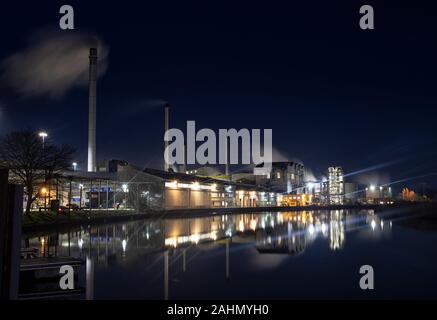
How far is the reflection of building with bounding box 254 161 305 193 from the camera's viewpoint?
117812 mm

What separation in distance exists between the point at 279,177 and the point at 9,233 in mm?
115774

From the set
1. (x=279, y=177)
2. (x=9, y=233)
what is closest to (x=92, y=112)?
(x=279, y=177)

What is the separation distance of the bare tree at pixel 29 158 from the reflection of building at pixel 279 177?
8154 centimetres

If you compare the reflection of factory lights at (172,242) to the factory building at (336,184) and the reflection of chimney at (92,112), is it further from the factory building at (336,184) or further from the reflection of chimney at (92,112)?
the factory building at (336,184)

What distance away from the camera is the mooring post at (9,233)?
6906mm

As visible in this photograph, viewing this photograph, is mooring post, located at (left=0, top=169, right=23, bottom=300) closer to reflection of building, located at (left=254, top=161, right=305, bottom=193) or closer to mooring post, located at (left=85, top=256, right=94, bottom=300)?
mooring post, located at (left=85, top=256, right=94, bottom=300)

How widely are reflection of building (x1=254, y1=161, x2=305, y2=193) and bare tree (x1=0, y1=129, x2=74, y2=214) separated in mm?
81536

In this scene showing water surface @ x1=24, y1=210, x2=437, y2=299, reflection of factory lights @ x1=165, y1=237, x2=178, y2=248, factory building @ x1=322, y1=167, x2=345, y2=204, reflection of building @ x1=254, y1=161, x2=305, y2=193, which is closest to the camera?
water surface @ x1=24, y1=210, x2=437, y2=299

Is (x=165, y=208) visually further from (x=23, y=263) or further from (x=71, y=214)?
(x=23, y=263)

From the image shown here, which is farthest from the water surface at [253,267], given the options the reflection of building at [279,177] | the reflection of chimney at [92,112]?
the reflection of building at [279,177]

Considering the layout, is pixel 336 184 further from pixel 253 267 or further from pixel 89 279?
pixel 89 279

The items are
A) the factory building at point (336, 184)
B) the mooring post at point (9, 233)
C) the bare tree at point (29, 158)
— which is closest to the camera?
the mooring post at point (9, 233)

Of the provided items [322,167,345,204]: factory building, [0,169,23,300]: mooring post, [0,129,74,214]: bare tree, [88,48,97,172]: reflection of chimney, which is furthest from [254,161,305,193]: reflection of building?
[0,169,23,300]: mooring post
